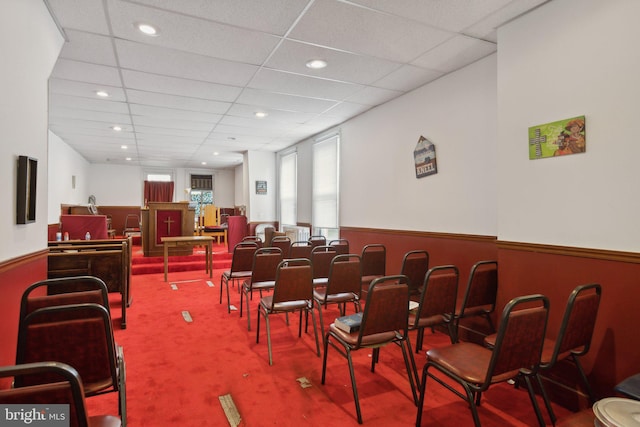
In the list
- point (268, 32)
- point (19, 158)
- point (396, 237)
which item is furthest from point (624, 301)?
point (19, 158)

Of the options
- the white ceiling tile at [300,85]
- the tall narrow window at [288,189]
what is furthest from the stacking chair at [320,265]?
the tall narrow window at [288,189]

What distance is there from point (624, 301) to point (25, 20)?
426 cm

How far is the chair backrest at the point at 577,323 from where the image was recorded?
5.88ft

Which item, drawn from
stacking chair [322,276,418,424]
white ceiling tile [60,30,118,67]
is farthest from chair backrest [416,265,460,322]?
white ceiling tile [60,30,118,67]

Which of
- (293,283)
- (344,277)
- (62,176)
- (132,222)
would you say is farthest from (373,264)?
(132,222)

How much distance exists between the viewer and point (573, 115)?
2.38m

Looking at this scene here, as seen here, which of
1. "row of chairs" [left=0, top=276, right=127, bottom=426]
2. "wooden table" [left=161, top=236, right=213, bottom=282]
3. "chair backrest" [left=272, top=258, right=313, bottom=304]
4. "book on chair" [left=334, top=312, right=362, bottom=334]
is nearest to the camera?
"row of chairs" [left=0, top=276, right=127, bottom=426]

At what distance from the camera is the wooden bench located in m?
3.65

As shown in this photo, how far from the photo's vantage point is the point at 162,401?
7.59 feet

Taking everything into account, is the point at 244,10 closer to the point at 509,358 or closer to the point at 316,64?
the point at 316,64

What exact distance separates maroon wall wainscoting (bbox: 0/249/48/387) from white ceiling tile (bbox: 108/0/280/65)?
6.40ft

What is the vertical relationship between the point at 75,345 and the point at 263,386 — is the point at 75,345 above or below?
above

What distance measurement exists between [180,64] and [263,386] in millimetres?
3223

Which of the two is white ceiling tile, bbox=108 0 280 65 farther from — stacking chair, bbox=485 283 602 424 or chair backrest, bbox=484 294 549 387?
stacking chair, bbox=485 283 602 424
